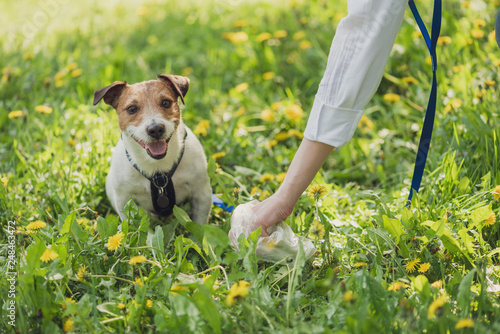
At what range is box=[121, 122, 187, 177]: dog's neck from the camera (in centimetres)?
255

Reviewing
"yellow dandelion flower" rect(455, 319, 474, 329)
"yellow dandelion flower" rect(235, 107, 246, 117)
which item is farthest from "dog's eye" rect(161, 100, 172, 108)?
"yellow dandelion flower" rect(455, 319, 474, 329)

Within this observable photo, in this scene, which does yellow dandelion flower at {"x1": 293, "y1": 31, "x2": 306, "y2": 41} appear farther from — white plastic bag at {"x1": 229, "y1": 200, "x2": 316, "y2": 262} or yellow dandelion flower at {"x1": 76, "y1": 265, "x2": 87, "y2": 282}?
yellow dandelion flower at {"x1": 76, "y1": 265, "x2": 87, "y2": 282}

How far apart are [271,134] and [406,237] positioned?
1734 millimetres

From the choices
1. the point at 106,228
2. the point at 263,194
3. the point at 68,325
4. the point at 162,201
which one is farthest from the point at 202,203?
the point at 68,325

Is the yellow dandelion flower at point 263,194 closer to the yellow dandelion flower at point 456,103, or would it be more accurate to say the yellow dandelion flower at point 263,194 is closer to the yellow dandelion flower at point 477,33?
the yellow dandelion flower at point 456,103

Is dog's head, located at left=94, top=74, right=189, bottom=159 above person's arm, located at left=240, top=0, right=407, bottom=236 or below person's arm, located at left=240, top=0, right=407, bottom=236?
below

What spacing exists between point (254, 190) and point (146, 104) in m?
0.78

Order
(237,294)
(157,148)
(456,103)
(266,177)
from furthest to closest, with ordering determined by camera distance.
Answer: (456,103)
(266,177)
(157,148)
(237,294)

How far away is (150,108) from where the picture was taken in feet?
8.21

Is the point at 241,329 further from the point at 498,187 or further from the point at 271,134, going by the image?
the point at 271,134

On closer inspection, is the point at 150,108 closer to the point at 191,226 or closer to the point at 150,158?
the point at 150,158

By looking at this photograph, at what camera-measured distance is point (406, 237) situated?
2064 millimetres

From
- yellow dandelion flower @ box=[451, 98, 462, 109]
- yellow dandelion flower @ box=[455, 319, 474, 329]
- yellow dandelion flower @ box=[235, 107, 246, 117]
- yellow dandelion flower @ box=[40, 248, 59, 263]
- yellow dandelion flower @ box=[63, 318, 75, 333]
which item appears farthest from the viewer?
yellow dandelion flower @ box=[235, 107, 246, 117]

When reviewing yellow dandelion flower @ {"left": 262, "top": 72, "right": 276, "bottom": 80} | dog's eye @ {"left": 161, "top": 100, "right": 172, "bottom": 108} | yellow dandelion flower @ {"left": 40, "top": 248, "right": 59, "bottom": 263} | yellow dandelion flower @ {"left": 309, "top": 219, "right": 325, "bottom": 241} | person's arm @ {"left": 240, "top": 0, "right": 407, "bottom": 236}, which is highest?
person's arm @ {"left": 240, "top": 0, "right": 407, "bottom": 236}
